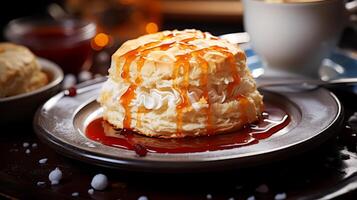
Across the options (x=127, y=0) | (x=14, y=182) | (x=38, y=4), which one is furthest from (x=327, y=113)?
(x=38, y=4)

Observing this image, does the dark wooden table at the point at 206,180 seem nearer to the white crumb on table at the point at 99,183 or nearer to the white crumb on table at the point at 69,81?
the white crumb on table at the point at 99,183

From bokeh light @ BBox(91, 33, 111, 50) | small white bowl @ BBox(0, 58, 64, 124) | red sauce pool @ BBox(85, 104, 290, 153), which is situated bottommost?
bokeh light @ BBox(91, 33, 111, 50)

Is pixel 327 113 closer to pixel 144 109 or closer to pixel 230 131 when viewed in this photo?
pixel 230 131

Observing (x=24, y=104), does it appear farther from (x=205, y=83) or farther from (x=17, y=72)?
(x=205, y=83)

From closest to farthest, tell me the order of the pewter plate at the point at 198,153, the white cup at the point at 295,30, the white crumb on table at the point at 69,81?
the pewter plate at the point at 198,153 → the white cup at the point at 295,30 → the white crumb on table at the point at 69,81

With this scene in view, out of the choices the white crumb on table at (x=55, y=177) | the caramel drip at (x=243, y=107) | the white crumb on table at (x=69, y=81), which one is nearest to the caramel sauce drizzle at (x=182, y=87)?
the caramel drip at (x=243, y=107)

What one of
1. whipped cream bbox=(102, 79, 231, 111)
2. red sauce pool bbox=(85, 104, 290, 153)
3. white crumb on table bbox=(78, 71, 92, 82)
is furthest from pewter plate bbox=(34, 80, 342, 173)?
white crumb on table bbox=(78, 71, 92, 82)

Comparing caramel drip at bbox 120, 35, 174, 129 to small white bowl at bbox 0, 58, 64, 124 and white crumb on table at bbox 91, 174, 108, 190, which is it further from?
small white bowl at bbox 0, 58, 64, 124
